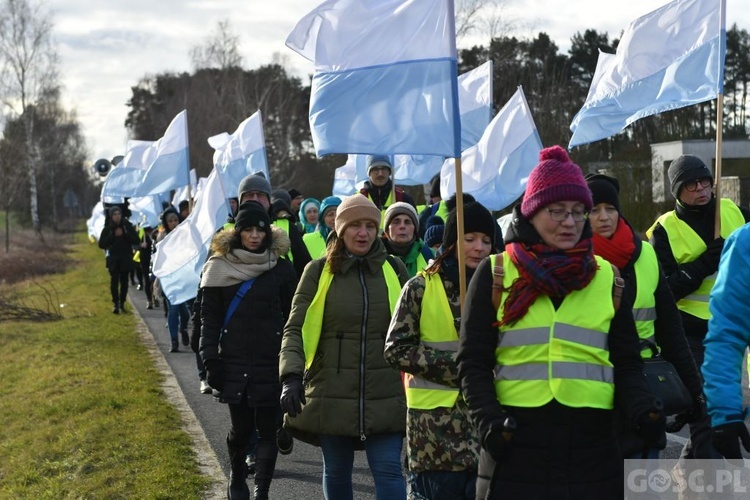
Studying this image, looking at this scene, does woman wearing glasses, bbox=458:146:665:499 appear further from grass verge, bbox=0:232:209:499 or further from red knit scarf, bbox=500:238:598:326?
grass verge, bbox=0:232:209:499

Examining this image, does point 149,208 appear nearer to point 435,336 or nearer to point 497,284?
point 435,336

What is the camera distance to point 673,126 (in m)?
33.4

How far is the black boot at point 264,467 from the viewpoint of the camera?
6469 mm

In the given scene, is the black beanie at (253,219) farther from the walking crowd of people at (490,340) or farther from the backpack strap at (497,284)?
the backpack strap at (497,284)

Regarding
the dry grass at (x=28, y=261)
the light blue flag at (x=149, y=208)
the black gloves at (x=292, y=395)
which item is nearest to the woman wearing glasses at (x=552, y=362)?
the black gloves at (x=292, y=395)

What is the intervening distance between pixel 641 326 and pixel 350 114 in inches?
Result: 75.8

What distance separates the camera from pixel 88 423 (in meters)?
9.43

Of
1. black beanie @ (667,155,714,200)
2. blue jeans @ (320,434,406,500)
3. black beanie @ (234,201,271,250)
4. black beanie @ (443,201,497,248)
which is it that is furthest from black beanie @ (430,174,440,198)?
black beanie @ (443,201,497,248)

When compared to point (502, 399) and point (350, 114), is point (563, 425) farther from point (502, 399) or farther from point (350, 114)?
point (350, 114)

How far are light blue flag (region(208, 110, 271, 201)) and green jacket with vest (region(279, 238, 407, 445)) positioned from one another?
8.60 meters

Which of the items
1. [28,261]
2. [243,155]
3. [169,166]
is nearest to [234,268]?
[169,166]

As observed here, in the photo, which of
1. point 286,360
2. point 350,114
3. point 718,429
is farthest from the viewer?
point 350,114

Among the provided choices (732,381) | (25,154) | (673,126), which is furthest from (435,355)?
(25,154)

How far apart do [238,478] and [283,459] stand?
4.93 ft
